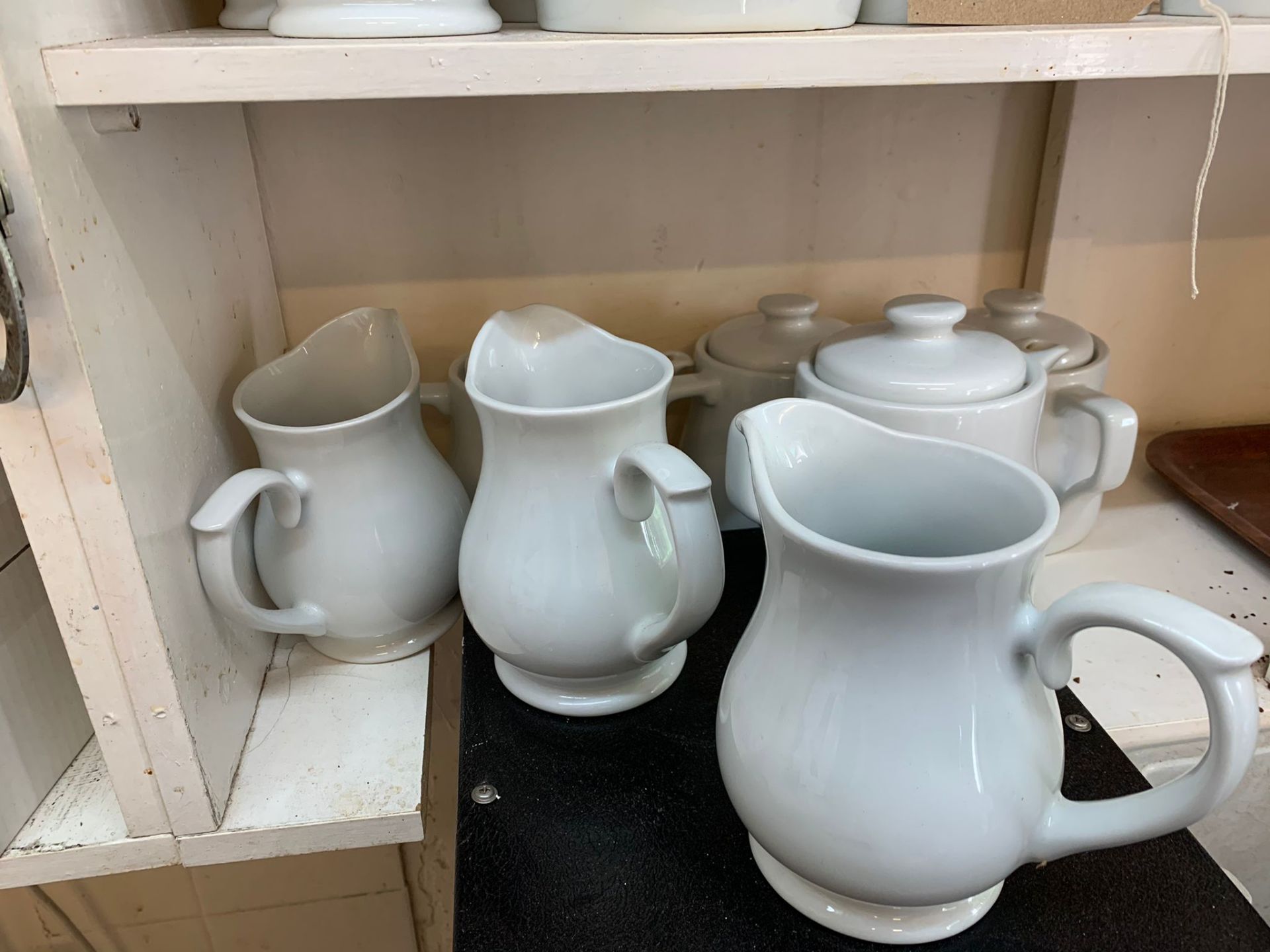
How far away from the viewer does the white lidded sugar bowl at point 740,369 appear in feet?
2.10

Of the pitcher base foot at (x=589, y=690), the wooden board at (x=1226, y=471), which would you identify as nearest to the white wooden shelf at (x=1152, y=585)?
the wooden board at (x=1226, y=471)

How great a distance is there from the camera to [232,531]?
1.60ft

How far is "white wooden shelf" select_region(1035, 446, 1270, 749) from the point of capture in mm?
586

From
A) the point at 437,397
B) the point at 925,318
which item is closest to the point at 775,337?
the point at 925,318

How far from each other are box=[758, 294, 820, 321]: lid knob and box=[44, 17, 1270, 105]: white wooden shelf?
235 mm

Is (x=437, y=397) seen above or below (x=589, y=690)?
above

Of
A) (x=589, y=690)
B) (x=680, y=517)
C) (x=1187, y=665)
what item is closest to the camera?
(x=1187, y=665)

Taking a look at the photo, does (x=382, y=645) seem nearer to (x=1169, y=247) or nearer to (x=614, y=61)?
(x=614, y=61)

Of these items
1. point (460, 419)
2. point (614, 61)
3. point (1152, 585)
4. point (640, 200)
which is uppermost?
point (614, 61)

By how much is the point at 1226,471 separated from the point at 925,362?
1.36 feet

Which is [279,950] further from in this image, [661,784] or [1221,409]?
[1221,409]

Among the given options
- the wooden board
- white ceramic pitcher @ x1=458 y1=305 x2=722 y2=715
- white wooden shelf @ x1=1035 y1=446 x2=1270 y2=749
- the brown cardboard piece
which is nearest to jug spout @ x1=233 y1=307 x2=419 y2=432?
white ceramic pitcher @ x1=458 y1=305 x2=722 y2=715

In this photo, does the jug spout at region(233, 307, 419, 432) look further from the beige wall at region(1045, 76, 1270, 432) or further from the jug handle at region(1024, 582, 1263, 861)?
the beige wall at region(1045, 76, 1270, 432)

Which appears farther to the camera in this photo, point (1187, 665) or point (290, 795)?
point (290, 795)
